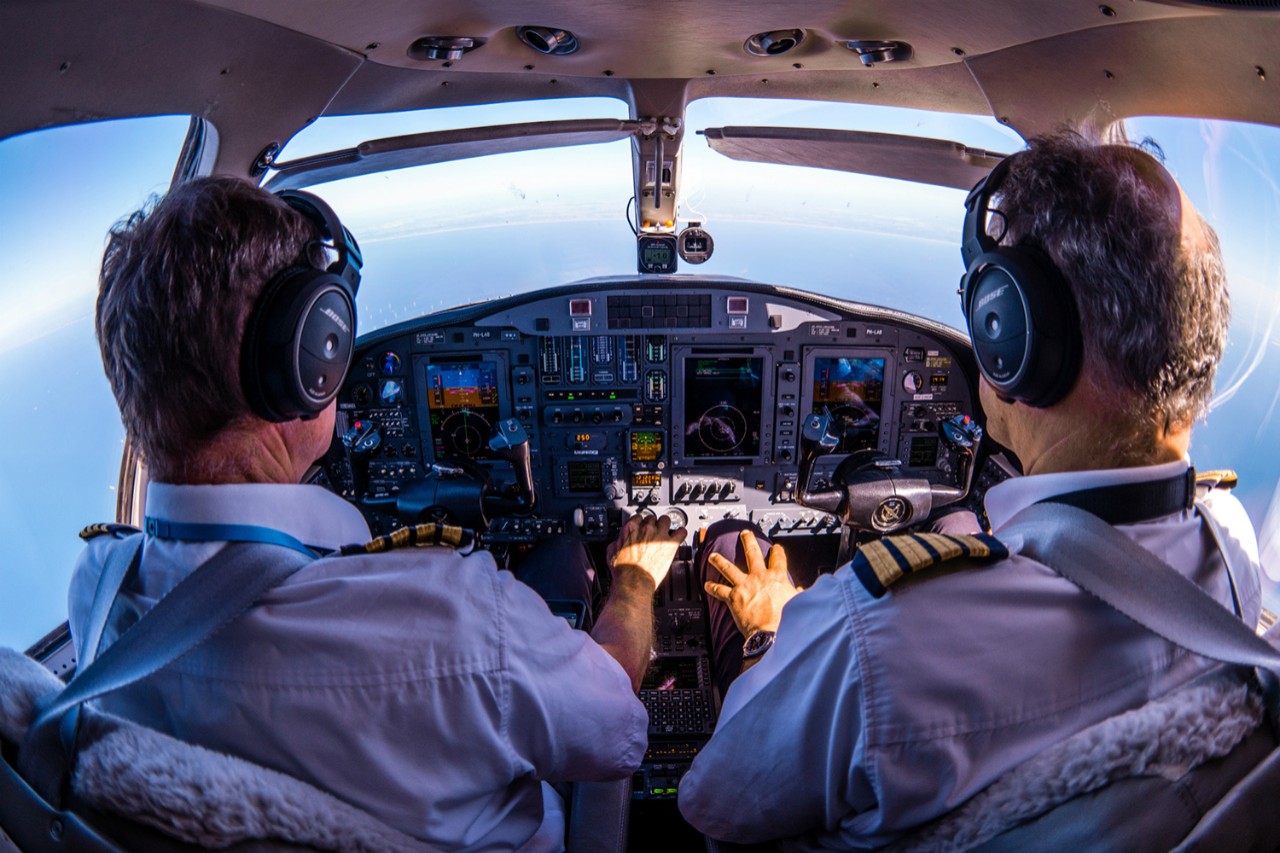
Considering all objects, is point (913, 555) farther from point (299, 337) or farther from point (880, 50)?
point (880, 50)

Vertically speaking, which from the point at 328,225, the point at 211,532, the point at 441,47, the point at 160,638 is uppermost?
the point at 441,47

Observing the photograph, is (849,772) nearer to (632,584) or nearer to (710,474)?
(632,584)

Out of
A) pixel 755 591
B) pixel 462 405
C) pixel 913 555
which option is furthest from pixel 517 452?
pixel 913 555

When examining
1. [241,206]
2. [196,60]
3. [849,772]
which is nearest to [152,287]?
[241,206]

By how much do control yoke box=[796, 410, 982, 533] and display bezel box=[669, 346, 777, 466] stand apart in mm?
195

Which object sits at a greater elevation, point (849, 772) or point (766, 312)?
point (766, 312)

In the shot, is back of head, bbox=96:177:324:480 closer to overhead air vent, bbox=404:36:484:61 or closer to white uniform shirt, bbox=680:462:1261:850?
white uniform shirt, bbox=680:462:1261:850

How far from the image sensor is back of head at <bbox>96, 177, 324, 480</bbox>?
3.55 ft

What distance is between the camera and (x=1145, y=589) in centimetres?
93

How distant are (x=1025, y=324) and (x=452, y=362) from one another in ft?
9.04

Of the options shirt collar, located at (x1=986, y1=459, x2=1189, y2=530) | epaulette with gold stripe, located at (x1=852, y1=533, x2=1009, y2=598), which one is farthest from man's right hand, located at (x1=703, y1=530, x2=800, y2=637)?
epaulette with gold stripe, located at (x1=852, y1=533, x2=1009, y2=598)

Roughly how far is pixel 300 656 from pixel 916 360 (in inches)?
122

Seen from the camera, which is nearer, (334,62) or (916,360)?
(334,62)

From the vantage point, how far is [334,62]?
2166 millimetres
